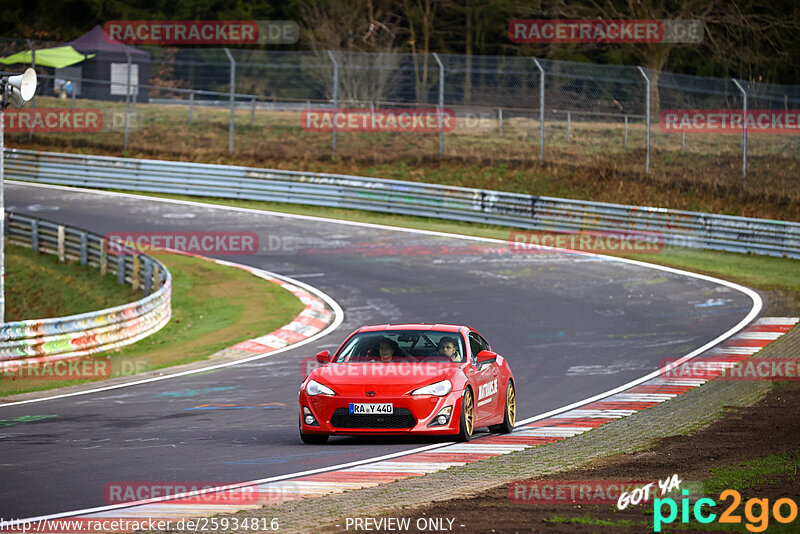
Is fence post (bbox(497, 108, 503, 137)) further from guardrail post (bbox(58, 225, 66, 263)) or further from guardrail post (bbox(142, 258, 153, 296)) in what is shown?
guardrail post (bbox(142, 258, 153, 296))

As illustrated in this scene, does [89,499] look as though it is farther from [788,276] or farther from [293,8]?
[293,8]

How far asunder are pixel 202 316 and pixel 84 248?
6.70 meters

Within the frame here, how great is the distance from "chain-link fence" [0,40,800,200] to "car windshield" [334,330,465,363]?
20609 mm

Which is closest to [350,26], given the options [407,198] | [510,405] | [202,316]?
[407,198]

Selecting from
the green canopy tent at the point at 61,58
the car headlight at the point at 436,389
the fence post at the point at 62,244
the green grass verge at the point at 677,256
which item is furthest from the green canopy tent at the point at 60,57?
the car headlight at the point at 436,389

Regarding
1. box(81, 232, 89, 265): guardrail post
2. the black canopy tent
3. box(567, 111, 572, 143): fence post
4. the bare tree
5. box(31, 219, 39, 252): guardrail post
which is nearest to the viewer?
box(81, 232, 89, 265): guardrail post

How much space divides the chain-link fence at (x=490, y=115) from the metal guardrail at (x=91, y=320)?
927cm

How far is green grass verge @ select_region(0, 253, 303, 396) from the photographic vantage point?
17859mm

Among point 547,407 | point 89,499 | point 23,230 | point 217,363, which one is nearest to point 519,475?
point 89,499

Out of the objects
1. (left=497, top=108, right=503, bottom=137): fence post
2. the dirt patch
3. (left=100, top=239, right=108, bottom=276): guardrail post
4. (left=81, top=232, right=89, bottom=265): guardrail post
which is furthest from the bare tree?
the dirt patch

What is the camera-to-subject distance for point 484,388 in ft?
36.8

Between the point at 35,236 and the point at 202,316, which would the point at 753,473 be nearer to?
the point at 202,316

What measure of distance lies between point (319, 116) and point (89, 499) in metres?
34.5

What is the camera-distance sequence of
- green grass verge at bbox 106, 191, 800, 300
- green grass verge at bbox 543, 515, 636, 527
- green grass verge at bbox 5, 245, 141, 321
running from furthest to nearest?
1. green grass verge at bbox 5, 245, 141, 321
2. green grass verge at bbox 106, 191, 800, 300
3. green grass verge at bbox 543, 515, 636, 527
